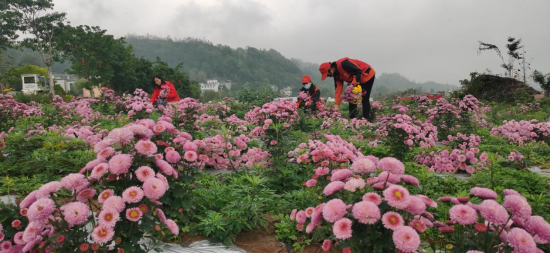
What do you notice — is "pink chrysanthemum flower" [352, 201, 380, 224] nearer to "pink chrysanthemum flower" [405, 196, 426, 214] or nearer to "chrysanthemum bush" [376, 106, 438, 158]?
"pink chrysanthemum flower" [405, 196, 426, 214]

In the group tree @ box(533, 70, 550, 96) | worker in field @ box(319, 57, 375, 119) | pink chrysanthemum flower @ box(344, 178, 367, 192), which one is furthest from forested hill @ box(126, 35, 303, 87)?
pink chrysanthemum flower @ box(344, 178, 367, 192)

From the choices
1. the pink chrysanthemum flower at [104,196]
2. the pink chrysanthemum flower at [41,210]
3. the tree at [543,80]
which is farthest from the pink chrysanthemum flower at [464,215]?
the tree at [543,80]

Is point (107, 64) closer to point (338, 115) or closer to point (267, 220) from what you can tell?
point (338, 115)

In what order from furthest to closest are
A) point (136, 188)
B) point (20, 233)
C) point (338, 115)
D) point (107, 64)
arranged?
1. point (107, 64)
2. point (338, 115)
3. point (20, 233)
4. point (136, 188)

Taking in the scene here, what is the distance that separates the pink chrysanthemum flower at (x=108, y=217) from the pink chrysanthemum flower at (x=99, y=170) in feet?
0.67

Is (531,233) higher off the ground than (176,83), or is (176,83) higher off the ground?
(176,83)

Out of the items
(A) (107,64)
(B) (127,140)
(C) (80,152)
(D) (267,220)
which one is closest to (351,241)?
(B) (127,140)

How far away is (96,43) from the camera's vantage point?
31.4 meters

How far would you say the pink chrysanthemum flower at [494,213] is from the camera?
124cm

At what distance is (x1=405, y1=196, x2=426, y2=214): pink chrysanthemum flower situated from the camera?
1304 millimetres

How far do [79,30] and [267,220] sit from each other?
121ft

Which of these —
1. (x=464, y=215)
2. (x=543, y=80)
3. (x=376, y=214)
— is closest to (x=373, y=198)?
(x=376, y=214)

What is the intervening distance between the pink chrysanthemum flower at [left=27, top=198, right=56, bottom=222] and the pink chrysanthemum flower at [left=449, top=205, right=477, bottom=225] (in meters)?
1.88

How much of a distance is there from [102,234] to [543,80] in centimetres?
2116
